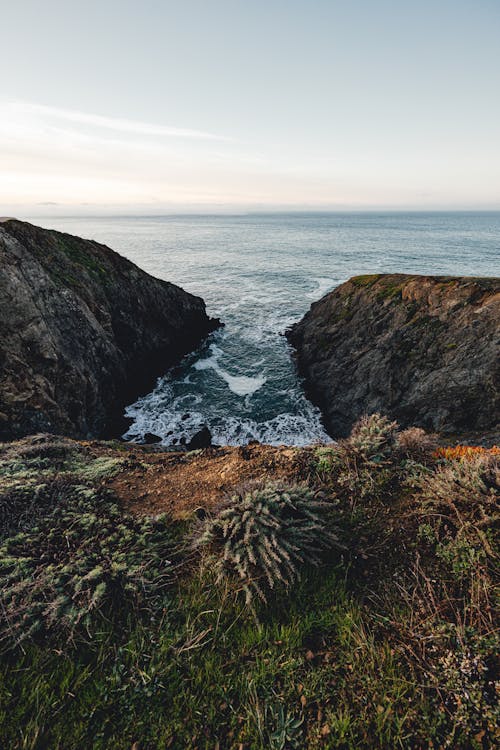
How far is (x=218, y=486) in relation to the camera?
6832mm

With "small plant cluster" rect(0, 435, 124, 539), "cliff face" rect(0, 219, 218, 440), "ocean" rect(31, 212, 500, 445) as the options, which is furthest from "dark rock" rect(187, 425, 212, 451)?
"small plant cluster" rect(0, 435, 124, 539)

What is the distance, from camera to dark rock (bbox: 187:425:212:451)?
67.1ft

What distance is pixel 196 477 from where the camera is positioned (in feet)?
24.7

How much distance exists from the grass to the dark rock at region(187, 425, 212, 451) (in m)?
15.7

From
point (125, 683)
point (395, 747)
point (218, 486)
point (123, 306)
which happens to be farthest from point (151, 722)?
point (123, 306)

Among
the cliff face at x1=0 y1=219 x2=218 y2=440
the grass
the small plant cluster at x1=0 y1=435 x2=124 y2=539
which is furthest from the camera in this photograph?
the cliff face at x1=0 y1=219 x2=218 y2=440

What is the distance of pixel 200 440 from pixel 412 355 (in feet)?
53.0

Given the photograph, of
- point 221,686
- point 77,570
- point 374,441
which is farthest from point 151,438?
point 221,686

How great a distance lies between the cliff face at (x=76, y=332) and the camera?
15867mm

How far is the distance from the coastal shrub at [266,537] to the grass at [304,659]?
0.62 feet

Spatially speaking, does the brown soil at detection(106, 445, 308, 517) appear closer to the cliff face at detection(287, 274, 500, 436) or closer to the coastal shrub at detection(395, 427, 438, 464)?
the coastal shrub at detection(395, 427, 438, 464)

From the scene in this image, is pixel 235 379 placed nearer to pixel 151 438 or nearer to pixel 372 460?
pixel 151 438

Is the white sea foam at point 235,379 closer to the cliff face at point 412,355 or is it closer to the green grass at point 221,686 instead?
the cliff face at point 412,355

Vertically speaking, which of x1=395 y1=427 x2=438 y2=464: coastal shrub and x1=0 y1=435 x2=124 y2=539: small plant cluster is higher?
x1=395 y1=427 x2=438 y2=464: coastal shrub
